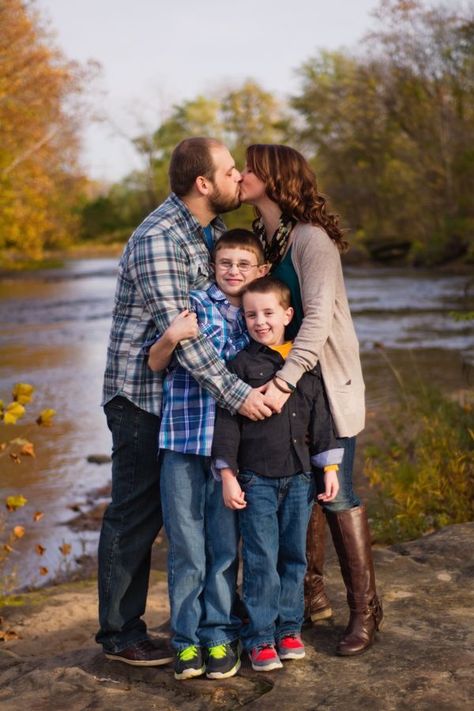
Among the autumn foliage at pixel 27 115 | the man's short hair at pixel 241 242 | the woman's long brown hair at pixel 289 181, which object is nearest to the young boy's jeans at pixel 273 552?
the man's short hair at pixel 241 242

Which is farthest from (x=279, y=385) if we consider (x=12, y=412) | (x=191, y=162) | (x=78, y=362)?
(x=78, y=362)

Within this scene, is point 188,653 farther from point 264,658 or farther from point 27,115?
point 27,115

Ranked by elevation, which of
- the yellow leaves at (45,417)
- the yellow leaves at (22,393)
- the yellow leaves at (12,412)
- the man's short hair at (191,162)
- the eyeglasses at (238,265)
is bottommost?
the yellow leaves at (45,417)

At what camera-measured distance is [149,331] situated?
370 cm

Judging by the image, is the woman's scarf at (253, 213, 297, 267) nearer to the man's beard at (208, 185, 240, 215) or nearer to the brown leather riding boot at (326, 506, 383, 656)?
the man's beard at (208, 185, 240, 215)

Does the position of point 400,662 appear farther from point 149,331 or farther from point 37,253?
point 37,253

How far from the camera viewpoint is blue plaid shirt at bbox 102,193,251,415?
3449 mm

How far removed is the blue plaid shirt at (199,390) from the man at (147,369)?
0.23 ft

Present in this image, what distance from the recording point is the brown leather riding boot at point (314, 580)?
3991mm

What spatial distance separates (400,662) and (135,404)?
133 cm

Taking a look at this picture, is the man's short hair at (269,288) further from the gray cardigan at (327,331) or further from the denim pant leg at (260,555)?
the denim pant leg at (260,555)

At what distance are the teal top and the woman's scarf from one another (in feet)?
0.09

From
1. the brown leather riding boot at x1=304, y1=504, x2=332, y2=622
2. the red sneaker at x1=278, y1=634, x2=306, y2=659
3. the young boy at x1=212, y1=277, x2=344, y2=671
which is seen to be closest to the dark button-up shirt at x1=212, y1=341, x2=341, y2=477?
the young boy at x1=212, y1=277, x2=344, y2=671

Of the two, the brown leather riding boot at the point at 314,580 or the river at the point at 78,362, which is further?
the river at the point at 78,362
